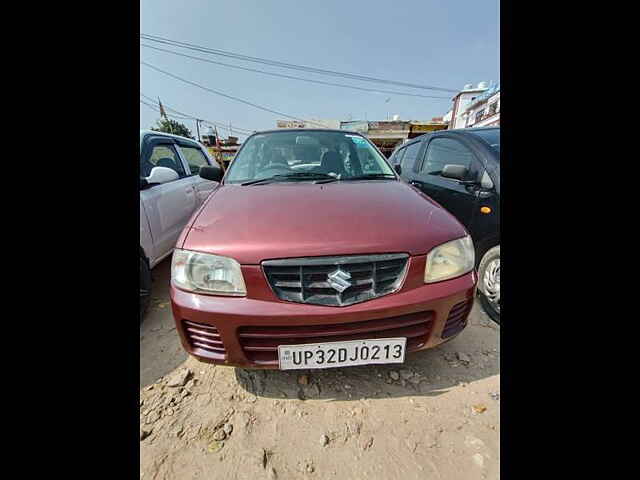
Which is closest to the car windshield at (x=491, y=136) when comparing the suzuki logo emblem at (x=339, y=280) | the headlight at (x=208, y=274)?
the suzuki logo emblem at (x=339, y=280)

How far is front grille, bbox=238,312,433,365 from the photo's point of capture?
1.04 metres

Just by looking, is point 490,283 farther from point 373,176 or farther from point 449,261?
point 373,176

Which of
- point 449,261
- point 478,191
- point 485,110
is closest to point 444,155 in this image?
point 478,191

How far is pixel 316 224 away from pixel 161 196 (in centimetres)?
202

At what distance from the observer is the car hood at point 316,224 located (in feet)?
3.42

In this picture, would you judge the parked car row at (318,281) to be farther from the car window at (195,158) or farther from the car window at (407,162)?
the car window at (195,158)

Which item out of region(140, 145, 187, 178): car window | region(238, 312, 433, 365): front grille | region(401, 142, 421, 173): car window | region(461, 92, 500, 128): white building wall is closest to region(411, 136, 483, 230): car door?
region(401, 142, 421, 173): car window

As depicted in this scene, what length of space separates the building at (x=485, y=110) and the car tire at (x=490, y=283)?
1203 cm

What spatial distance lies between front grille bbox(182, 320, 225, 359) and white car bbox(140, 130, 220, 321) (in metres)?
1.07

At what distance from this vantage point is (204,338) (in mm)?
1092

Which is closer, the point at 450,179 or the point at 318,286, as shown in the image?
the point at 318,286

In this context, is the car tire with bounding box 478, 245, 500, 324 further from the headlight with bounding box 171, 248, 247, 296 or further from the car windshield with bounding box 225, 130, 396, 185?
the headlight with bounding box 171, 248, 247, 296

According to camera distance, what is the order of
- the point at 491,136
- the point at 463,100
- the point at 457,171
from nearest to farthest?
the point at 457,171 < the point at 491,136 < the point at 463,100
